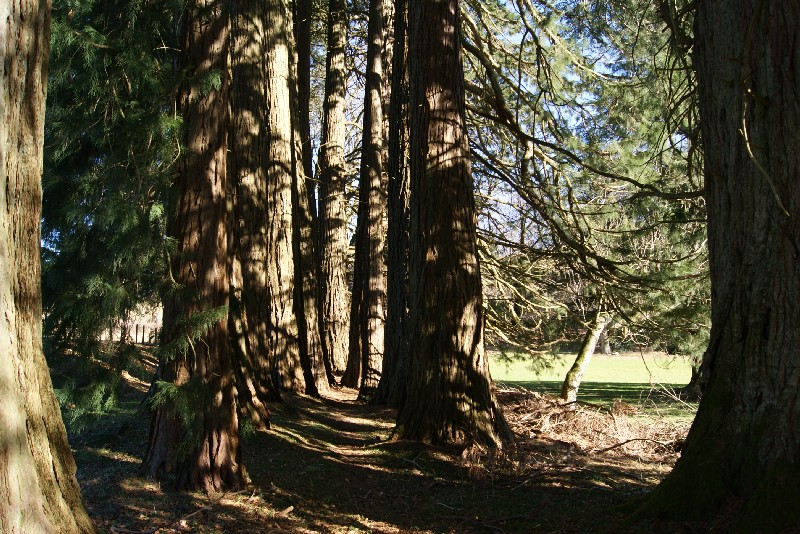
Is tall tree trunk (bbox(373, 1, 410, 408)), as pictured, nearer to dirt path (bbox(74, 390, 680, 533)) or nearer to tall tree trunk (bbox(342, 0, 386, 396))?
tall tree trunk (bbox(342, 0, 386, 396))

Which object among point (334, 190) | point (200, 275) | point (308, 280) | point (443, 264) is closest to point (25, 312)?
point (200, 275)

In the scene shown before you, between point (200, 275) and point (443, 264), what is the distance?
293 cm

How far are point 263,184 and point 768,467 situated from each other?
8.24 meters

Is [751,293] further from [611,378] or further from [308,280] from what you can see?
[611,378]

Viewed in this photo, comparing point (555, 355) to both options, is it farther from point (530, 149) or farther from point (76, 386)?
point (76, 386)

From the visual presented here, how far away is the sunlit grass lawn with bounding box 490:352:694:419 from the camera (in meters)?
14.5

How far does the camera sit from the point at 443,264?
8062 mm

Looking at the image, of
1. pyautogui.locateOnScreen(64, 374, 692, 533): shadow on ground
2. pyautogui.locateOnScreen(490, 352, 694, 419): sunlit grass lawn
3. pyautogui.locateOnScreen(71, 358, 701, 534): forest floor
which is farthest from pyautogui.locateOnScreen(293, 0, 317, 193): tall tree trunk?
pyautogui.locateOnScreen(64, 374, 692, 533): shadow on ground

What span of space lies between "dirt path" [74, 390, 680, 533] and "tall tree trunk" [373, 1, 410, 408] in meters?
2.31

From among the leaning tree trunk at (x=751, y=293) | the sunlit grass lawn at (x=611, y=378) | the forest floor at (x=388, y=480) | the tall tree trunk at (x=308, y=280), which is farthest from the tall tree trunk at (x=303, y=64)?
the leaning tree trunk at (x=751, y=293)

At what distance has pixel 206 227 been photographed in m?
6.08

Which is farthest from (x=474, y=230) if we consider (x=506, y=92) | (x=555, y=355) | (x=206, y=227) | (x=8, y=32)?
(x=506, y=92)

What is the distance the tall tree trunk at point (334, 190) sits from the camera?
1592 centimetres

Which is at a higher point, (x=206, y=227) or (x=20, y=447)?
(x=206, y=227)
